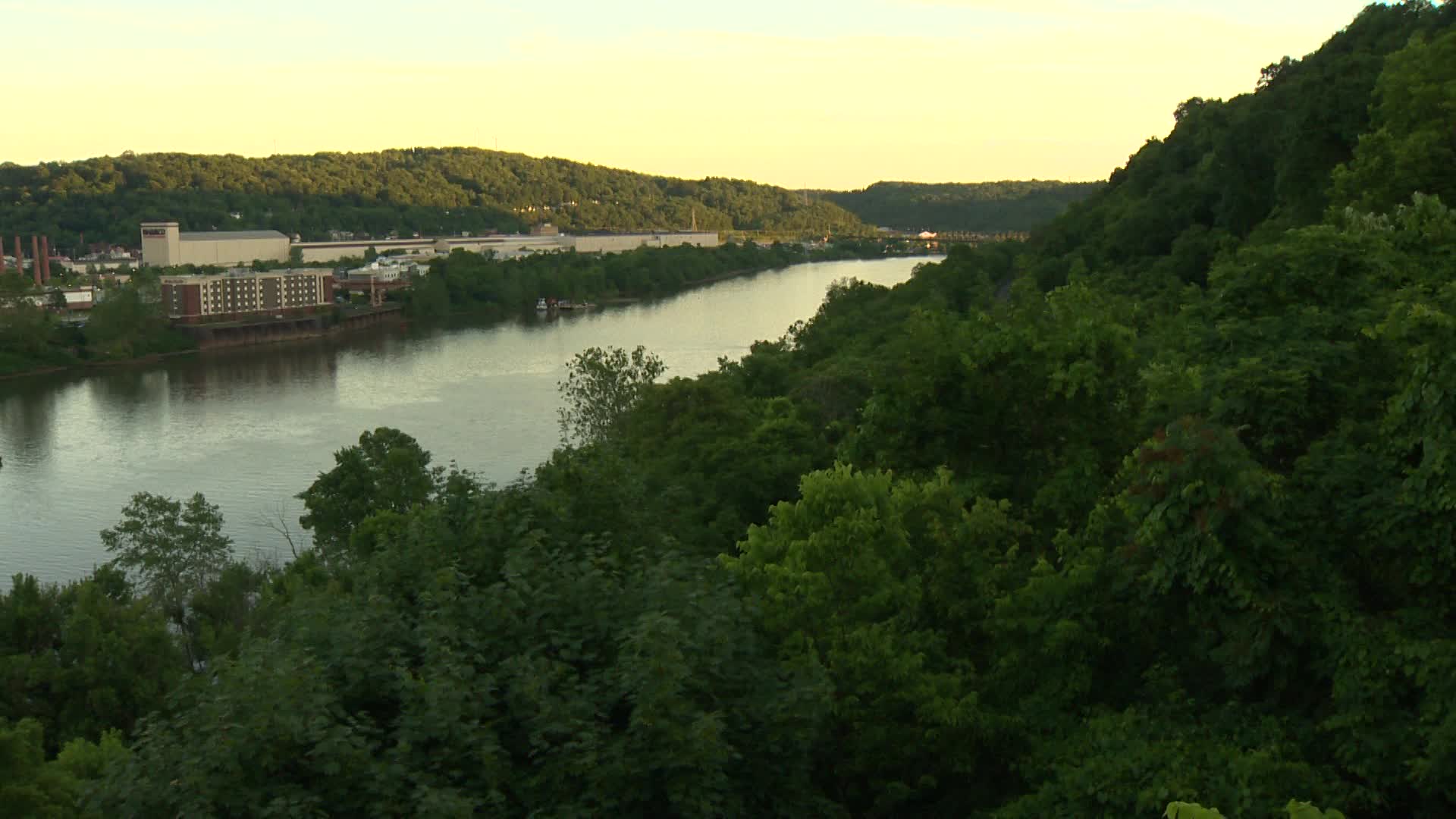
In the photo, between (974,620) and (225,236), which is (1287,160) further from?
(225,236)

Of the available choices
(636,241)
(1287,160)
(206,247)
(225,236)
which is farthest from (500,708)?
(636,241)

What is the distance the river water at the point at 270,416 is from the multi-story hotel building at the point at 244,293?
239cm

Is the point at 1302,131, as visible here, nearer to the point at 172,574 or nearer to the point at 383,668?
the point at 172,574

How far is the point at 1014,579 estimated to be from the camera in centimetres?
455

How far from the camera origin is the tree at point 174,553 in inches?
383

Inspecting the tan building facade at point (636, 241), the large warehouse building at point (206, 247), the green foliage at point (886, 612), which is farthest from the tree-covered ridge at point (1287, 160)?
the tan building facade at point (636, 241)

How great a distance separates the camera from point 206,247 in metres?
47.6

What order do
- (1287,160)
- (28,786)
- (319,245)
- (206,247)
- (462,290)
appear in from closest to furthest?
1. (28,786)
2. (1287,160)
3. (462,290)
4. (206,247)
5. (319,245)

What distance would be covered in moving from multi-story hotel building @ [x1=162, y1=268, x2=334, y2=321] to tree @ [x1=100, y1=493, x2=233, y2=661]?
20.7 meters

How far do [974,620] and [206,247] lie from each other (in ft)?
155

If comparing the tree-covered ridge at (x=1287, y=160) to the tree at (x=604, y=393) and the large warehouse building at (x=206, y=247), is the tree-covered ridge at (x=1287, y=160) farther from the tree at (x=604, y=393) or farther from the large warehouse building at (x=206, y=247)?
the large warehouse building at (x=206, y=247)

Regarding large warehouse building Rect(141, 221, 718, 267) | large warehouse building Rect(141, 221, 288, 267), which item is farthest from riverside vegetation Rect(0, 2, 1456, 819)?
large warehouse building Rect(141, 221, 288, 267)

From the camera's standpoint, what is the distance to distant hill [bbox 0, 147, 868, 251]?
55.2 metres

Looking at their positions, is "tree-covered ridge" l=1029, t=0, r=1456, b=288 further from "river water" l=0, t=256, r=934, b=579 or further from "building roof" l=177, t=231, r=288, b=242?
"building roof" l=177, t=231, r=288, b=242
